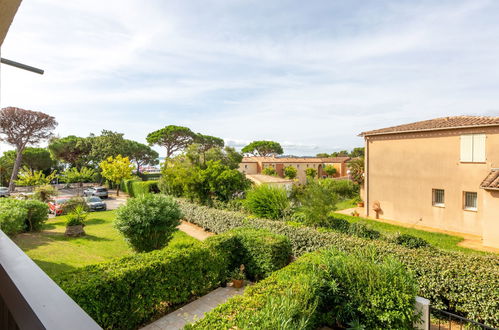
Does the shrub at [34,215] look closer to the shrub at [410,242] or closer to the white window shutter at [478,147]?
the shrub at [410,242]

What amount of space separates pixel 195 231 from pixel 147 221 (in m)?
A: 5.14

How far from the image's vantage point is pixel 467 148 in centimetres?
1234

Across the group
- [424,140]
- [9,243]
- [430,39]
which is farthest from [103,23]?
[424,140]

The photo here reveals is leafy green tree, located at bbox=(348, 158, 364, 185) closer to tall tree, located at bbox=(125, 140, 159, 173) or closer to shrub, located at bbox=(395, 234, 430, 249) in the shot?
shrub, located at bbox=(395, 234, 430, 249)

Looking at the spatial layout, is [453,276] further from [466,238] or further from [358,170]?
[358,170]

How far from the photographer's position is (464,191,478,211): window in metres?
12.3

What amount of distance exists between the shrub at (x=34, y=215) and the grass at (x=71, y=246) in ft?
1.43

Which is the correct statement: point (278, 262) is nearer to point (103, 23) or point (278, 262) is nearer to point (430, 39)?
point (103, 23)

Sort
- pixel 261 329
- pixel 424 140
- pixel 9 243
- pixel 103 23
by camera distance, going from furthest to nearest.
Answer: pixel 424 140 < pixel 103 23 < pixel 261 329 < pixel 9 243

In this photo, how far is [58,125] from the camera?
34.4m

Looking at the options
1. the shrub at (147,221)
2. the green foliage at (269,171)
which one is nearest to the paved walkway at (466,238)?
the shrub at (147,221)

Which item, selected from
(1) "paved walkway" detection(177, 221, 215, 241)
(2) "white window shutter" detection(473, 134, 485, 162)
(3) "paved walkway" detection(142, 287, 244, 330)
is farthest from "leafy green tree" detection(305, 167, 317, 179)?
(3) "paved walkway" detection(142, 287, 244, 330)

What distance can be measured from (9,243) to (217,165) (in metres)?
13.8

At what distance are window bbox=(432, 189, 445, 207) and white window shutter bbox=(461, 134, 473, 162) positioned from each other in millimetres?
1950
